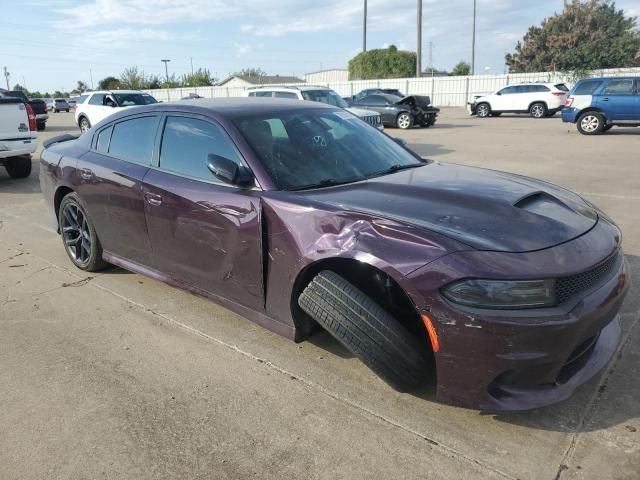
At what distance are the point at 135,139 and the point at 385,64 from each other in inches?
2666

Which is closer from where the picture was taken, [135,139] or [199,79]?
[135,139]

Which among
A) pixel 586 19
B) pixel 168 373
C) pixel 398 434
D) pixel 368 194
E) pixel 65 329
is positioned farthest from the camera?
pixel 586 19

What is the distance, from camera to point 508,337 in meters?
2.21

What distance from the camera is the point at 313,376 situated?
9.86 ft

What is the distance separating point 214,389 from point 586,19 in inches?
2174

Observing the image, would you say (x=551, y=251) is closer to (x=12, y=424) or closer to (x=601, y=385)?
(x=601, y=385)

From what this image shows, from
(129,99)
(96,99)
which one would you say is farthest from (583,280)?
(96,99)

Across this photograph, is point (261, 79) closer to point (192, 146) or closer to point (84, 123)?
point (84, 123)

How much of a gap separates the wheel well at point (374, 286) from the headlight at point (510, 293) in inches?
19.0

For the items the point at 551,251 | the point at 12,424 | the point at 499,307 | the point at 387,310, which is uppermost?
the point at 551,251

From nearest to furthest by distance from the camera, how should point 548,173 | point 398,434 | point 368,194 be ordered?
point 398,434
point 368,194
point 548,173

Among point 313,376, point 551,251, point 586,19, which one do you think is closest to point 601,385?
point 551,251

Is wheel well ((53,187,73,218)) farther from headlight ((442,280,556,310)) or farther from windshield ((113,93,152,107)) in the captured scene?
windshield ((113,93,152,107))

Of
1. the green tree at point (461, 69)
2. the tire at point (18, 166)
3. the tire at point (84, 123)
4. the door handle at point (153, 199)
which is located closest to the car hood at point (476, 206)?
the door handle at point (153, 199)
